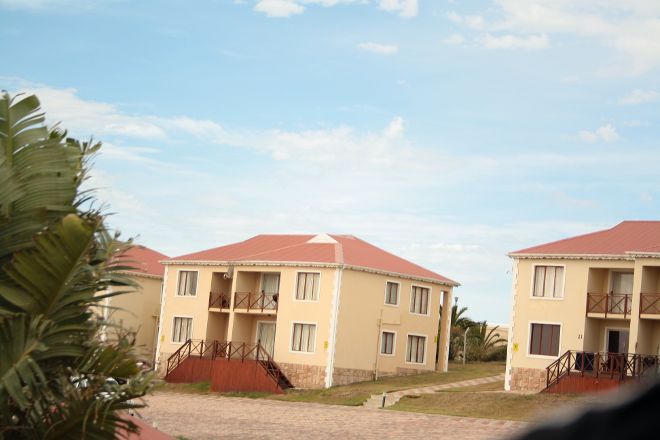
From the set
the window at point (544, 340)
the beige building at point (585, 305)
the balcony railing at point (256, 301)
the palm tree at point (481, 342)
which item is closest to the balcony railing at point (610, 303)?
the beige building at point (585, 305)

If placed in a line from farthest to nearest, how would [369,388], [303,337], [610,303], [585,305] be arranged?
[303,337] < [369,388] < [585,305] < [610,303]

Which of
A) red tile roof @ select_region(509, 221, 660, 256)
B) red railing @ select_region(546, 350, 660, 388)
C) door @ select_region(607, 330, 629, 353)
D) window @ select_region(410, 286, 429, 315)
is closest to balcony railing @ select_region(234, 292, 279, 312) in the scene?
window @ select_region(410, 286, 429, 315)

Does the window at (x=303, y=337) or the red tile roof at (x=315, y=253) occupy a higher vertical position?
the red tile roof at (x=315, y=253)

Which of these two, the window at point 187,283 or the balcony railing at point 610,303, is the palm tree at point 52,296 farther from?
the window at point 187,283

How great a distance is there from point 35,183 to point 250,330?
142ft

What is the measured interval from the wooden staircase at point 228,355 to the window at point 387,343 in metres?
5.16

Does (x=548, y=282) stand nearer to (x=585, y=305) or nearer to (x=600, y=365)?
(x=585, y=305)

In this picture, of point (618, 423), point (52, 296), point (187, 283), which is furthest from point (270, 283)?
point (618, 423)

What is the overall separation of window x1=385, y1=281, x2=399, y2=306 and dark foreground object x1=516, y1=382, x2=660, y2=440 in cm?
4839

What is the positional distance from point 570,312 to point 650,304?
4011 mm

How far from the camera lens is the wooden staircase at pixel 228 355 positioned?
154ft

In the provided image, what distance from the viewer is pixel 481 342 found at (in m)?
59.9

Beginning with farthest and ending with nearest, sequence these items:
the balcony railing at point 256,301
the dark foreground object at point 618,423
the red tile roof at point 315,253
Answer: the balcony railing at point 256,301, the red tile roof at point 315,253, the dark foreground object at point 618,423

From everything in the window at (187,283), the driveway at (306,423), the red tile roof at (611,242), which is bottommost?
the driveway at (306,423)
